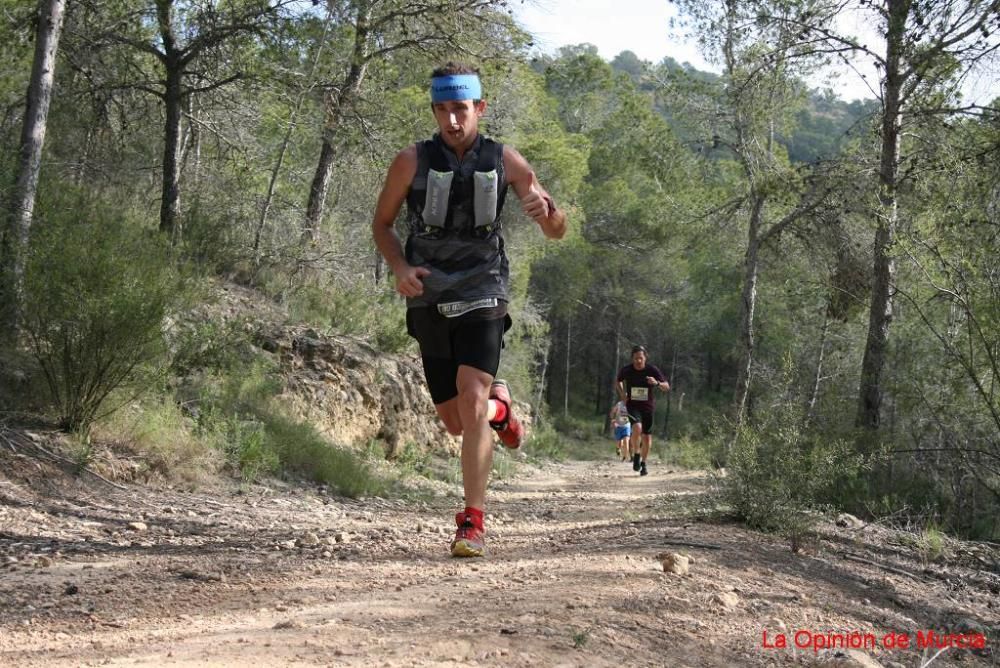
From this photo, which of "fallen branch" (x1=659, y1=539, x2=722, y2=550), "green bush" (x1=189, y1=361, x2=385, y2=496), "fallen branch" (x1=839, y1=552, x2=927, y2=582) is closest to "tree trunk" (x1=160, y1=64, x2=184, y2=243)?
"green bush" (x1=189, y1=361, x2=385, y2=496)

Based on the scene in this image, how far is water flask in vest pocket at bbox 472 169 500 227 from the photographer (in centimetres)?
438

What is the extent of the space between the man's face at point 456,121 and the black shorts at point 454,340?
790 mm

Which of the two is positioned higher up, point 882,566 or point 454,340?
point 454,340

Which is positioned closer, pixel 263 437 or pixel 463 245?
pixel 463 245

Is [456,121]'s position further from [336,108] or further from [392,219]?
[336,108]

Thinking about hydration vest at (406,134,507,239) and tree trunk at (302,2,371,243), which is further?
tree trunk at (302,2,371,243)

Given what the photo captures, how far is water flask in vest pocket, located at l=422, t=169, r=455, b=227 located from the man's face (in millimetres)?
196

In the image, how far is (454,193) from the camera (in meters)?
4.41

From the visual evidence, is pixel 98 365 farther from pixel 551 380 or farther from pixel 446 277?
pixel 551 380

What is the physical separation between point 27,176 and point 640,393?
9.42 meters

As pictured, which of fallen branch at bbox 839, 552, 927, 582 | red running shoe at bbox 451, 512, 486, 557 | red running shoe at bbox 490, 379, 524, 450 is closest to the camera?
red running shoe at bbox 451, 512, 486, 557

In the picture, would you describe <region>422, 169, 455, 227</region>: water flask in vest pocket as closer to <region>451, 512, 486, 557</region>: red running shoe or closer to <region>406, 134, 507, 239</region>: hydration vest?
<region>406, 134, 507, 239</region>: hydration vest

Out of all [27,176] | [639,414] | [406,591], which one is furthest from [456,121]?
[639,414]

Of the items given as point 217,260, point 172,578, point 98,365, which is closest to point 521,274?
point 217,260
